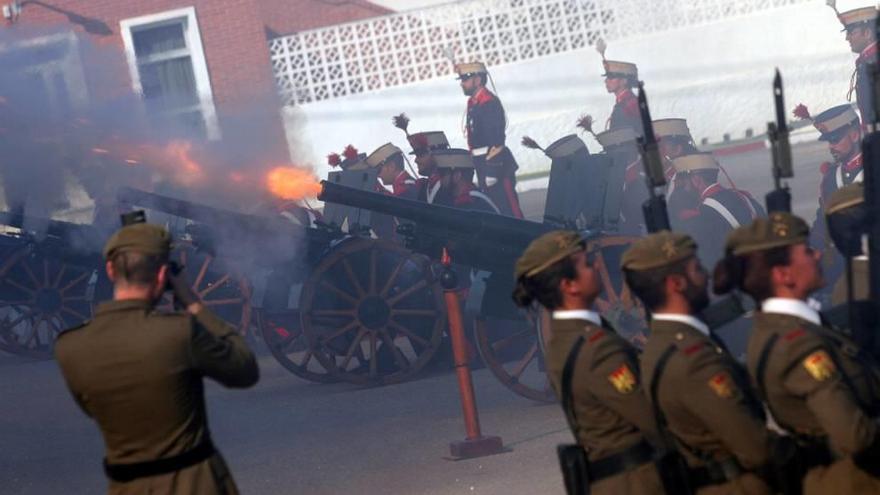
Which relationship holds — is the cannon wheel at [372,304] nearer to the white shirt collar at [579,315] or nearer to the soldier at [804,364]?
the white shirt collar at [579,315]

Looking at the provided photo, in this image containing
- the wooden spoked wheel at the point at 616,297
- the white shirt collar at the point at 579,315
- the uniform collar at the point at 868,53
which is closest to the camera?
the white shirt collar at the point at 579,315

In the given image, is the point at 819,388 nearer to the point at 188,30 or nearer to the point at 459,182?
the point at 459,182

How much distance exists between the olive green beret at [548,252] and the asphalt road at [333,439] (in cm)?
278

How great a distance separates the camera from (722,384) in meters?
4.34

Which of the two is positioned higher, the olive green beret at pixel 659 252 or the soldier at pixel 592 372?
the olive green beret at pixel 659 252

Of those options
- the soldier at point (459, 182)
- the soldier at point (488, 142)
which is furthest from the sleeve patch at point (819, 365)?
the soldier at point (488, 142)

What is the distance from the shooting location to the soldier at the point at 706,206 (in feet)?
35.7

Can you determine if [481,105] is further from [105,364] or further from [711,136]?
[105,364]

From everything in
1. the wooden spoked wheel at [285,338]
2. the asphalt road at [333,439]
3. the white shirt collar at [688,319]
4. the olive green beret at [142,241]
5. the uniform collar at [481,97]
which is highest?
the olive green beret at [142,241]

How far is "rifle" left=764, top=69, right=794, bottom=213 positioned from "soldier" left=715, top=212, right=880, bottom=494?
0.44 meters

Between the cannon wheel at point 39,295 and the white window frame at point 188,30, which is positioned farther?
the white window frame at point 188,30

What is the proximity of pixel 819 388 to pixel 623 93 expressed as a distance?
11113mm

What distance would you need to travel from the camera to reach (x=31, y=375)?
560 inches

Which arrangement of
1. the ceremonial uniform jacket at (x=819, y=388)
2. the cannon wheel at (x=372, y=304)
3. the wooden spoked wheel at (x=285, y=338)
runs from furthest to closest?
1. the wooden spoked wheel at (x=285, y=338)
2. the cannon wheel at (x=372, y=304)
3. the ceremonial uniform jacket at (x=819, y=388)
